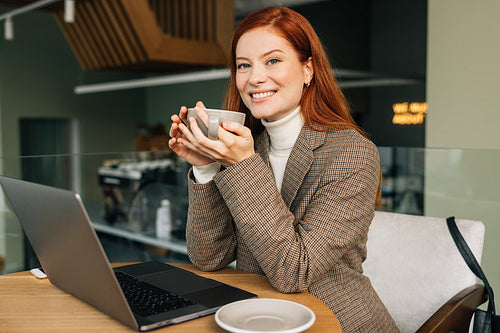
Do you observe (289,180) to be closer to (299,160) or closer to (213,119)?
(299,160)

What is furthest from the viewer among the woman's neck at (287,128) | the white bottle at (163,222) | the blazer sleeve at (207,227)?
the white bottle at (163,222)

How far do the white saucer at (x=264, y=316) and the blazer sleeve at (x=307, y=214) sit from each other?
160 millimetres

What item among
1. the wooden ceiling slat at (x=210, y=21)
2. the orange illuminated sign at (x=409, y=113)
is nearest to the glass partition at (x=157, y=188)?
the wooden ceiling slat at (x=210, y=21)

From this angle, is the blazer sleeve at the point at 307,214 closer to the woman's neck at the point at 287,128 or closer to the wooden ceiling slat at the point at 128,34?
the woman's neck at the point at 287,128

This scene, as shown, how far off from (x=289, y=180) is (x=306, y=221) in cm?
18

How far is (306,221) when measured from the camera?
107 centimetres

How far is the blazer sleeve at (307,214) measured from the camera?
3.27ft

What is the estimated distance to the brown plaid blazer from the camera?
100cm

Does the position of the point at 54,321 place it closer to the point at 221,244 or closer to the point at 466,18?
the point at 221,244

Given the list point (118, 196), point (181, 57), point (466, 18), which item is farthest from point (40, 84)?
point (466, 18)

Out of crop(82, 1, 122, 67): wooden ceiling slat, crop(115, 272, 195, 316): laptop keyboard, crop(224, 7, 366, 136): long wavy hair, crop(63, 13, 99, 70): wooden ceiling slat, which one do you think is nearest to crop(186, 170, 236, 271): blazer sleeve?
crop(115, 272, 195, 316): laptop keyboard

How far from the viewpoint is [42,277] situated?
1.10m

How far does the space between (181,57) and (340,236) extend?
4.63 m

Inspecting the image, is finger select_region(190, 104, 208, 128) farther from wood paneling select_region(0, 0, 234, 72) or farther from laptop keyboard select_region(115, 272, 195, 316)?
wood paneling select_region(0, 0, 234, 72)
